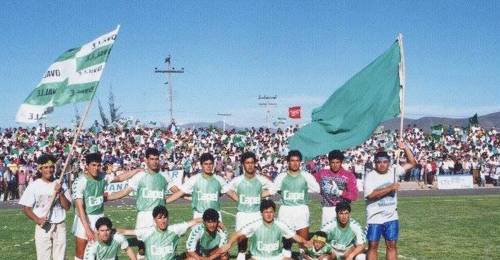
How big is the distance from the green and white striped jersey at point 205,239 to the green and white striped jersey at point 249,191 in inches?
34.1

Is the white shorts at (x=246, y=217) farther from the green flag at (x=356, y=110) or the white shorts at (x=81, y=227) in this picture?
the white shorts at (x=81, y=227)

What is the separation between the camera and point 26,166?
29.8m

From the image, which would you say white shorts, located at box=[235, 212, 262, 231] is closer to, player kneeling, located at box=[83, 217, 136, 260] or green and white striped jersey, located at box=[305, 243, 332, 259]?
green and white striped jersey, located at box=[305, 243, 332, 259]

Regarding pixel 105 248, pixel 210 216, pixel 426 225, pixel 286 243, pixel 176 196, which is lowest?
pixel 426 225

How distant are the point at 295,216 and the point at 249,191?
104cm

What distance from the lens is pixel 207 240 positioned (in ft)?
32.6

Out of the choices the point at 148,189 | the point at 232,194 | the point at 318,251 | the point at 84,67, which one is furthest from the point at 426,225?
the point at 84,67

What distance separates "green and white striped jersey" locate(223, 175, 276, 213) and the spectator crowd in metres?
19.1

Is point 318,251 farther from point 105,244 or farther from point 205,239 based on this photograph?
point 105,244

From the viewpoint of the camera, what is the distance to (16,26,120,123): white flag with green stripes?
9.79 metres

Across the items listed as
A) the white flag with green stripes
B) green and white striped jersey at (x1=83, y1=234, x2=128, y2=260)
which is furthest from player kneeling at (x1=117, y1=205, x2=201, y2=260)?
the white flag with green stripes

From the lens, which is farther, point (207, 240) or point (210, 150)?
point (210, 150)

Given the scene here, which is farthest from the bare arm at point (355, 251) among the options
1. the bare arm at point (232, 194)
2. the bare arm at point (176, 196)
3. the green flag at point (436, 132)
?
the green flag at point (436, 132)

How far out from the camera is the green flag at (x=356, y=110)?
10.3 meters
